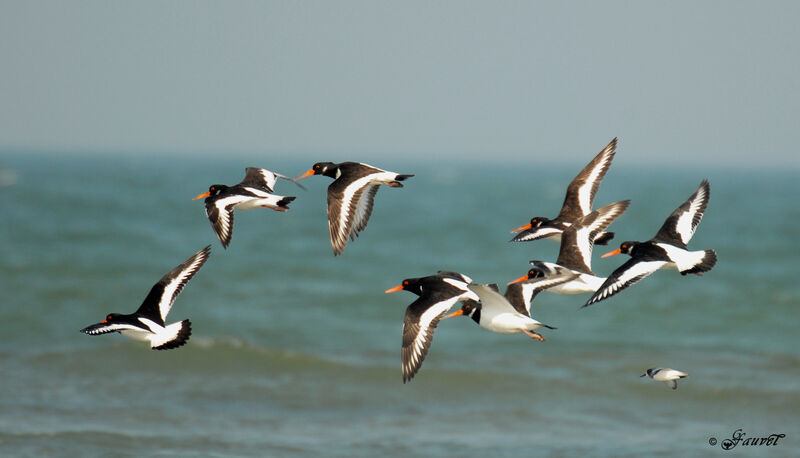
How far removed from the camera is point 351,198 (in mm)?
7949

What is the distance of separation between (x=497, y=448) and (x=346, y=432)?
1.82 metres

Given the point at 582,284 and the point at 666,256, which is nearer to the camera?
the point at 666,256

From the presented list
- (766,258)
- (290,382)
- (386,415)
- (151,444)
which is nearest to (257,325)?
(290,382)

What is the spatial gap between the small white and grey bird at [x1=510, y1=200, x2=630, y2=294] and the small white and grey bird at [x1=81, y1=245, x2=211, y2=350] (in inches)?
106

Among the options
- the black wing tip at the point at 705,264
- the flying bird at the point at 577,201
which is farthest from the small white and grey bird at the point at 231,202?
the black wing tip at the point at 705,264

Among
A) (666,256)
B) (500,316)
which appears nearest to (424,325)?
(500,316)

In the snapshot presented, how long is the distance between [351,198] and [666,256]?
260 cm

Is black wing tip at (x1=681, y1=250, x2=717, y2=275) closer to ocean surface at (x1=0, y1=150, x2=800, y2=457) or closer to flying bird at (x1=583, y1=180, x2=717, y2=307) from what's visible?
flying bird at (x1=583, y1=180, x2=717, y2=307)

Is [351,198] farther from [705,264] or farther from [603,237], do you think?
[705,264]

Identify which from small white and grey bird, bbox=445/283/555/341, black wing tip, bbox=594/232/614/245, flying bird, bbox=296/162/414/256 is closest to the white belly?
small white and grey bird, bbox=445/283/555/341

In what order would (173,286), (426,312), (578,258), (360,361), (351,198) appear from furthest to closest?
(360,361) → (578,258) → (351,198) → (173,286) → (426,312)

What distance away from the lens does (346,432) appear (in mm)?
11188

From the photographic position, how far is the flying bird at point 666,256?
7.06 meters

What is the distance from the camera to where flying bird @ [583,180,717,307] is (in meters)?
7.06
